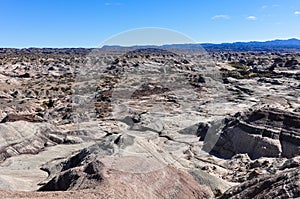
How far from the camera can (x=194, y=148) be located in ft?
105

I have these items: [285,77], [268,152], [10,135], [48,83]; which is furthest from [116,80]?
[268,152]

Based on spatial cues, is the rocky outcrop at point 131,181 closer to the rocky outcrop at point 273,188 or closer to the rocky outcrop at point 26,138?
the rocky outcrop at point 273,188

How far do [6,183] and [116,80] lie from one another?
63.3m

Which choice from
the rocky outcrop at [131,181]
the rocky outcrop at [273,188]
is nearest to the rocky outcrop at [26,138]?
the rocky outcrop at [131,181]

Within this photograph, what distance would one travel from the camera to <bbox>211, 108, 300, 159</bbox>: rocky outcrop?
2870cm

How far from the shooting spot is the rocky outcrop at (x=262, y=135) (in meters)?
28.7

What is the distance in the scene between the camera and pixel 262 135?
98.8 feet

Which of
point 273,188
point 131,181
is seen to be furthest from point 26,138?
point 273,188

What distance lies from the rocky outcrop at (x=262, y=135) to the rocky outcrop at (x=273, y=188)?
13.9 metres

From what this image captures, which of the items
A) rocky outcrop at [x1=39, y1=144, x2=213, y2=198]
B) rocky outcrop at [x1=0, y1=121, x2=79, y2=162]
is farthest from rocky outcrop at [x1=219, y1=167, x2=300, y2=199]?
rocky outcrop at [x1=0, y1=121, x2=79, y2=162]

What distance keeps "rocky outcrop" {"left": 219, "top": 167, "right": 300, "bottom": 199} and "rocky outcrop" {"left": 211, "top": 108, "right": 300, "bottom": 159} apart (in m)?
13.9

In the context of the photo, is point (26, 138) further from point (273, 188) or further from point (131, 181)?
point (273, 188)

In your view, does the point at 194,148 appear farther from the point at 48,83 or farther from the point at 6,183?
the point at 48,83

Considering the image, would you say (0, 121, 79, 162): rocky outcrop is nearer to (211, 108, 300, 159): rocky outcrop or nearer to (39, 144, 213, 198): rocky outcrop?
(39, 144, 213, 198): rocky outcrop
